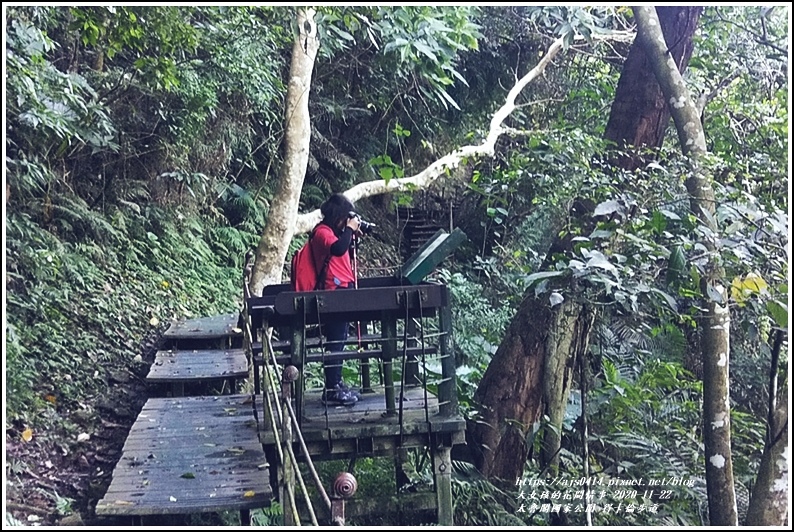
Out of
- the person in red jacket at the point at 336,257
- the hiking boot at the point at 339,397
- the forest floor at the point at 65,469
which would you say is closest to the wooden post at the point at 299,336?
the person in red jacket at the point at 336,257

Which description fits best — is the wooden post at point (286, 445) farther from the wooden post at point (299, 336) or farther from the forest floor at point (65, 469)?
the forest floor at point (65, 469)

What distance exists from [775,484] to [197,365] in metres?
5.47

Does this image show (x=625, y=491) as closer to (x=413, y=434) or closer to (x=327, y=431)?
(x=413, y=434)

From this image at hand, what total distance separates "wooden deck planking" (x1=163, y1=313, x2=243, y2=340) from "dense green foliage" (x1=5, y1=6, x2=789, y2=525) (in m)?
0.39

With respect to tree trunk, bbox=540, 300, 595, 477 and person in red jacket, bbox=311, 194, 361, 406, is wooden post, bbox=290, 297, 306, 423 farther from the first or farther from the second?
tree trunk, bbox=540, 300, 595, 477

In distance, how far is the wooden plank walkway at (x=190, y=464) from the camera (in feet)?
13.1

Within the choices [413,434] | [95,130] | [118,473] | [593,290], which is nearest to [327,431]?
[413,434]

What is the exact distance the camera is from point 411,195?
9984 mm

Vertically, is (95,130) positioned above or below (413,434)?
above

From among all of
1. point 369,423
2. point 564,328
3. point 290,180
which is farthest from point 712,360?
point 290,180

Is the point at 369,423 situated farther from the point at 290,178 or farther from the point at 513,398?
the point at 290,178

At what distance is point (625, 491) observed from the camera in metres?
5.94

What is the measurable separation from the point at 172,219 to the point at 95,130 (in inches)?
124

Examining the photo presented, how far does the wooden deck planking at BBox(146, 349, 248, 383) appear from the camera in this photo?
677cm
